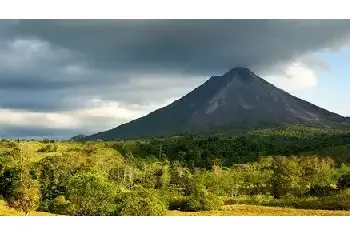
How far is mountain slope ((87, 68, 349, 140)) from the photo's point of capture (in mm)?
60562

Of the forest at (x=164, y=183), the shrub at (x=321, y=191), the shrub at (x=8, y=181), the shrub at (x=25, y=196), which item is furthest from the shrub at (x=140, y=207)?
the shrub at (x=321, y=191)

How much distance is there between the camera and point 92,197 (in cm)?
967

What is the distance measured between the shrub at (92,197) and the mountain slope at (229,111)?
4400cm

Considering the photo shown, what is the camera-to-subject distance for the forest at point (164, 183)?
388 inches

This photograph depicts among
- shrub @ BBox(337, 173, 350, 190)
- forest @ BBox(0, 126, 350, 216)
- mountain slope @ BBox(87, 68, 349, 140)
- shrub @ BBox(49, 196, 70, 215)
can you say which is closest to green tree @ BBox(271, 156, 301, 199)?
forest @ BBox(0, 126, 350, 216)

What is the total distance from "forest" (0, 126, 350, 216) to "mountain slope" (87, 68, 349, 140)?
26.2 m

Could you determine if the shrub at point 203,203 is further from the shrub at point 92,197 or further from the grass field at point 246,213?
the shrub at point 92,197

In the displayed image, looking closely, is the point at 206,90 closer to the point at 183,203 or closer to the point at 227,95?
the point at 227,95

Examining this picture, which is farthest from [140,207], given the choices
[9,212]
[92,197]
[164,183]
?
[164,183]

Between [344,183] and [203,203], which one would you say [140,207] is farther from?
[344,183]

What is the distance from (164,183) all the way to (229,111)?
55.2 metres
